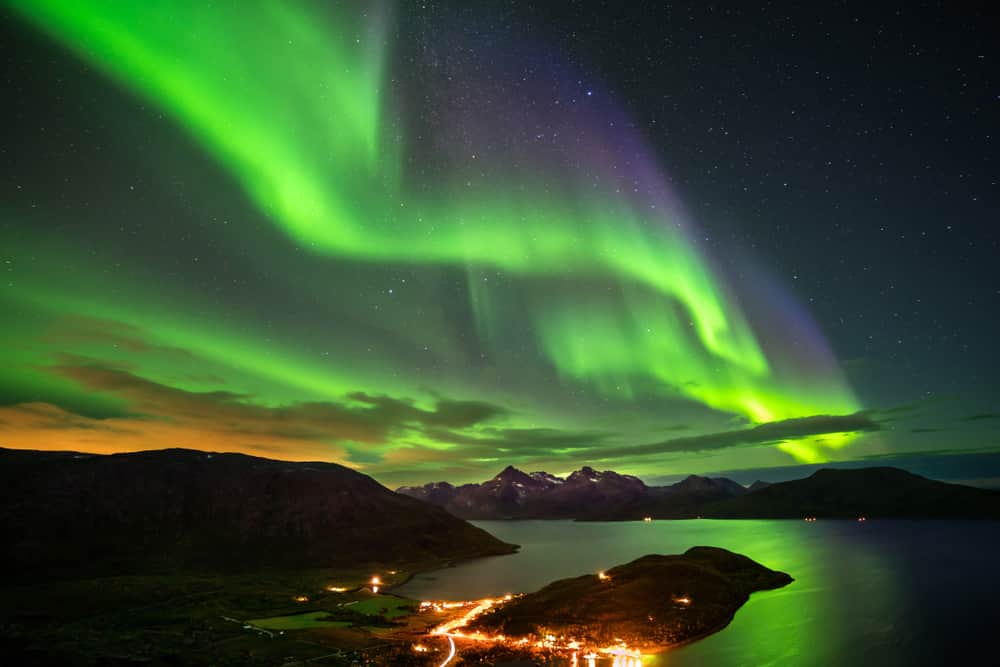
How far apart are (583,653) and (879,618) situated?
221ft

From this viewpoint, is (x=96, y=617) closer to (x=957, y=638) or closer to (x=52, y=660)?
(x=52, y=660)

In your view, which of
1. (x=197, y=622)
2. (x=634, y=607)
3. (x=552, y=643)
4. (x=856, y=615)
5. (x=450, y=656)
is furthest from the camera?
(x=856, y=615)

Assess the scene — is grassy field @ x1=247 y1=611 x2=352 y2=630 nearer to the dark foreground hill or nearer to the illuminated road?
the illuminated road

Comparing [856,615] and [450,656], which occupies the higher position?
[450,656]

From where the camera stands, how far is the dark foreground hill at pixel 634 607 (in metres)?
86.2

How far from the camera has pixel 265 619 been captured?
103688mm

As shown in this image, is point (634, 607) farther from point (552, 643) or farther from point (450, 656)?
point (450, 656)

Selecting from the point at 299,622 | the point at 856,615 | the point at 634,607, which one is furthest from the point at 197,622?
the point at 856,615

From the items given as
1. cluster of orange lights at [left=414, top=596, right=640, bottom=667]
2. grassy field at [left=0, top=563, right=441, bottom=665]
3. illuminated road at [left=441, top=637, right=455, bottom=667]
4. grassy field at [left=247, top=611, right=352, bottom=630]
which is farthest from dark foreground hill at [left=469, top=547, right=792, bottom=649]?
grassy field at [left=247, top=611, right=352, bottom=630]

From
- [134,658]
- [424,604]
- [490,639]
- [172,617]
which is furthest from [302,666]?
[424,604]

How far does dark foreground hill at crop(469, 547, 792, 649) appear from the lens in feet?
283

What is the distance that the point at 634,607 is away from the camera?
319 feet

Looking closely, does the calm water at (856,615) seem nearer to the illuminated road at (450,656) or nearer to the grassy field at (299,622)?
the illuminated road at (450,656)

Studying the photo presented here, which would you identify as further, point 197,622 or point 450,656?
point 197,622
